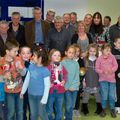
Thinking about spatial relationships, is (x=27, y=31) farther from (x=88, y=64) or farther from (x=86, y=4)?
(x=86, y=4)

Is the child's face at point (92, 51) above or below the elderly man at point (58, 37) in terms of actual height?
below

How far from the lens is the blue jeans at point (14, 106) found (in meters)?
3.94

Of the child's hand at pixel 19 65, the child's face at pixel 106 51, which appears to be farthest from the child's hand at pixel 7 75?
the child's face at pixel 106 51

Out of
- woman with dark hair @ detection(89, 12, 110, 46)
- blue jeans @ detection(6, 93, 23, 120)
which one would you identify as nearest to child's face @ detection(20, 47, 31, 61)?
blue jeans @ detection(6, 93, 23, 120)

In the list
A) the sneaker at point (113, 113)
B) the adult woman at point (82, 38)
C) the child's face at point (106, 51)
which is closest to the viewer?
the child's face at point (106, 51)

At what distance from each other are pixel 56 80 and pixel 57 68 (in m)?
0.15

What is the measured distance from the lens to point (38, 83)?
12.6 ft

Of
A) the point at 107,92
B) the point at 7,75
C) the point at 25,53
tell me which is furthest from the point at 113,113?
the point at 7,75

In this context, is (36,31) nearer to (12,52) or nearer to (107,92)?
(107,92)

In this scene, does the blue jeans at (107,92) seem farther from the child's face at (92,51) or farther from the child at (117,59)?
the child's face at (92,51)

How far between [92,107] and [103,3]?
382cm

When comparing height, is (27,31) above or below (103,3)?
below

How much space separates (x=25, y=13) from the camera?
27.5 ft

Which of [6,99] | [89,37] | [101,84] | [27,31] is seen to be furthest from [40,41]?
[6,99]
